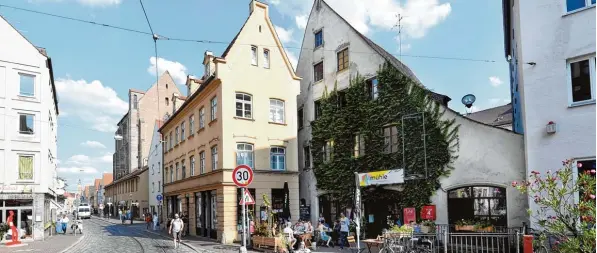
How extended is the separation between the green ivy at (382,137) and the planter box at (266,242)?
5.91 m

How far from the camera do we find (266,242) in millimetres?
19344

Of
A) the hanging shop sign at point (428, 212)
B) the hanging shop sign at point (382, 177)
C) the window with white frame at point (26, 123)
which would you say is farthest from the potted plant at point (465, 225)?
the window with white frame at point (26, 123)

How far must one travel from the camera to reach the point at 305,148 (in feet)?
92.3

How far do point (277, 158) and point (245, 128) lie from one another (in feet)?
9.00

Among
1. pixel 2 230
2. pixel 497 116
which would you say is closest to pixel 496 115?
pixel 497 116

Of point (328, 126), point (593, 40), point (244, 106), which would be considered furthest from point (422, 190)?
point (244, 106)

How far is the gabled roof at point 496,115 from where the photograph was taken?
44431mm

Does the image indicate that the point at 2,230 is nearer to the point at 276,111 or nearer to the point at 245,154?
the point at 245,154

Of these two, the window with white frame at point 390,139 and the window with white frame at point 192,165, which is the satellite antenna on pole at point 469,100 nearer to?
the window with white frame at point 390,139

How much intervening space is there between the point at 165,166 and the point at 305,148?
16.8 meters

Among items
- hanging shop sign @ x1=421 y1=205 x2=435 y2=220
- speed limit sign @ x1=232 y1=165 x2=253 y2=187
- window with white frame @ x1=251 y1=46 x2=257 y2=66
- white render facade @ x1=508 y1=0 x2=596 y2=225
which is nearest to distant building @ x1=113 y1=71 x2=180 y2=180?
window with white frame @ x1=251 y1=46 x2=257 y2=66

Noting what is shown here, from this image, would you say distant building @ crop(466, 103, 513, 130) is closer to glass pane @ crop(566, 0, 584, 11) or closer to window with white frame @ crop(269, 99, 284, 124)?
window with white frame @ crop(269, 99, 284, 124)

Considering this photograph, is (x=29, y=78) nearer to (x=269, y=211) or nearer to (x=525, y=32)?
(x=269, y=211)

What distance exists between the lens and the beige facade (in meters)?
54.5
